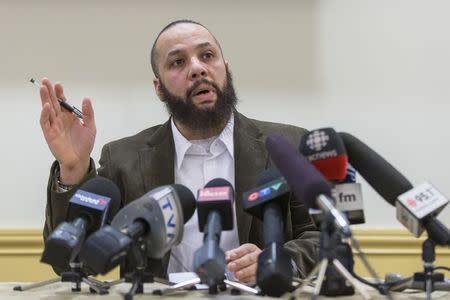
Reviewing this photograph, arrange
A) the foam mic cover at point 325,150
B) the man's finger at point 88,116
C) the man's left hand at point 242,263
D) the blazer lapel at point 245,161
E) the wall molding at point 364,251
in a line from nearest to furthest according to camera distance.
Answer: the foam mic cover at point 325,150 → the man's left hand at point 242,263 → the man's finger at point 88,116 → the blazer lapel at point 245,161 → the wall molding at point 364,251

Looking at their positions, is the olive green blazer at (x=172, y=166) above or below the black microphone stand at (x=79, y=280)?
above

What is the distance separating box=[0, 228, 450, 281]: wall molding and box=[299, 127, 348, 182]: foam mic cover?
142 centimetres

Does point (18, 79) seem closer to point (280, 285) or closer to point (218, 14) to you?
point (218, 14)

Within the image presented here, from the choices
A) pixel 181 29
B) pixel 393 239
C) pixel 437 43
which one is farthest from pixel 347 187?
pixel 437 43

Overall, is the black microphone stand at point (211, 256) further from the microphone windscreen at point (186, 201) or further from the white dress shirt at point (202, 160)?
the white dress shirt at point (202, 160)

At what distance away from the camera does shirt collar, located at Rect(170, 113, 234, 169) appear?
1705 mm

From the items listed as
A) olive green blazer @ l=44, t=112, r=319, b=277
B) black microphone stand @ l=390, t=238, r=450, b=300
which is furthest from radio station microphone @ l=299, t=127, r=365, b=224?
olive green blazer @ l=44, t=112, r=319, b=277

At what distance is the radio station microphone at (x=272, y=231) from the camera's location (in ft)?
2.47

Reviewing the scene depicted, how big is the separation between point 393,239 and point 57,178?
1.31 m

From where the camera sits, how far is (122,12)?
2.26 m

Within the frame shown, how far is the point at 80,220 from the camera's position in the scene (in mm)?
911

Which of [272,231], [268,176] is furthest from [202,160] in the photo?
[272,231]

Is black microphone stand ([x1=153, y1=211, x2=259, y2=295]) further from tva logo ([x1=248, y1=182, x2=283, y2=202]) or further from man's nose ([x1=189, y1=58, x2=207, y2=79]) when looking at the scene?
man's nose ([x1=189, y1=58, x2=207, y2=79])

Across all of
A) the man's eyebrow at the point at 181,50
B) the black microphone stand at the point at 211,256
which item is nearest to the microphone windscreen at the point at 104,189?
the black microphone stand at the point at 211,256
